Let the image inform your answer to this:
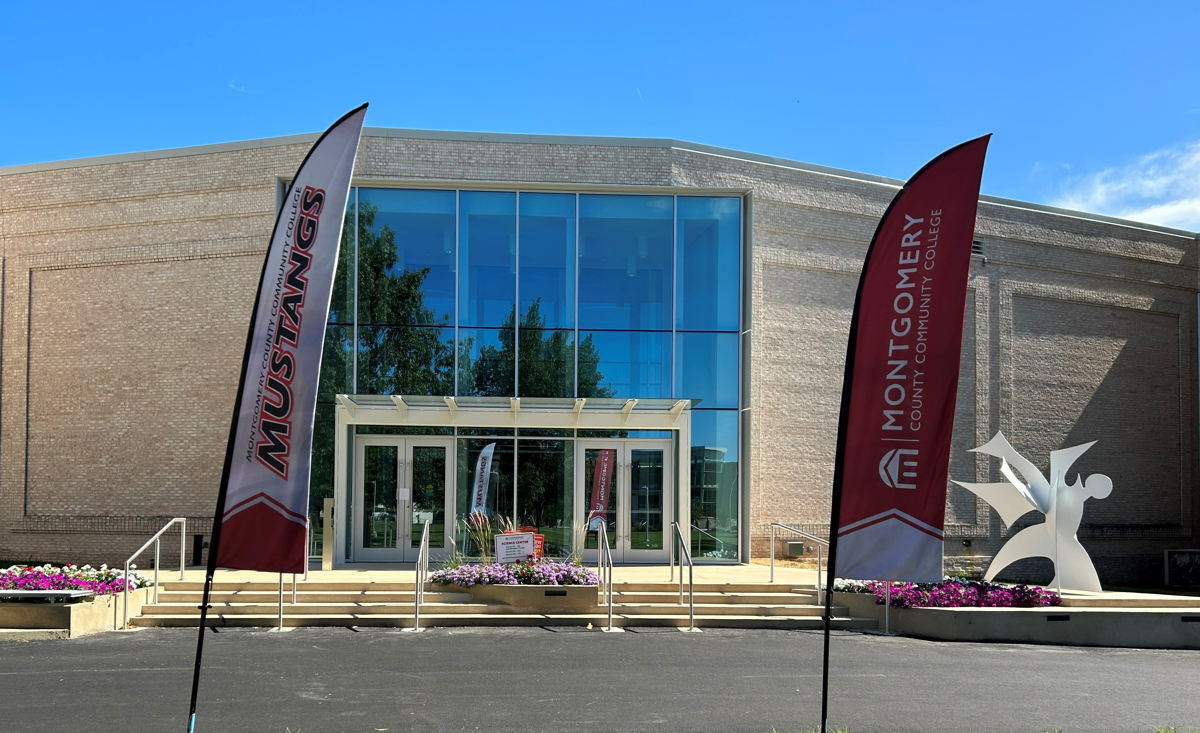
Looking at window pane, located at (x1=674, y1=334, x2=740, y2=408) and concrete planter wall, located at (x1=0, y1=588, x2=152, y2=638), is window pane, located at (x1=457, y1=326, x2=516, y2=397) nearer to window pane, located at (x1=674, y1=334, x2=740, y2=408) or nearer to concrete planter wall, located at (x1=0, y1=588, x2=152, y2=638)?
window pane, located at (x1=674, y1=334, x2=740, y2=408)

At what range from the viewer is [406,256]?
67.3 feet

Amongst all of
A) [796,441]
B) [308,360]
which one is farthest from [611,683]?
[796,441]

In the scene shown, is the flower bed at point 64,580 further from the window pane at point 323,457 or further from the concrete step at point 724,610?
the concrete step at point 724,610

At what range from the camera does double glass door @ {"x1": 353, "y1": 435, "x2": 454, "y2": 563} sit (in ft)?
64.1

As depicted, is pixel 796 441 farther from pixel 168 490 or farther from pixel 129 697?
→ pixel 129 697

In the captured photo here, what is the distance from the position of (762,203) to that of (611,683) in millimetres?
14746

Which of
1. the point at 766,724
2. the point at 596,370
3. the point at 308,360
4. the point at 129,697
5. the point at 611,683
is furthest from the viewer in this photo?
the point at 596,370

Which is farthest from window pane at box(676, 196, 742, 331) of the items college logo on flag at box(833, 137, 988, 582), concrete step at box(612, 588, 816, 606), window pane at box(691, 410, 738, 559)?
college logo on flag at box(833, 137, 988, 582)

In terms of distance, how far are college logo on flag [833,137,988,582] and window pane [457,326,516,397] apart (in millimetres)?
13705

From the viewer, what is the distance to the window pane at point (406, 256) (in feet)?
66.9

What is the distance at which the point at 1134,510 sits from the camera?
27016mm

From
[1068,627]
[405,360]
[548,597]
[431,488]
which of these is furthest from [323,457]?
[1068,627]

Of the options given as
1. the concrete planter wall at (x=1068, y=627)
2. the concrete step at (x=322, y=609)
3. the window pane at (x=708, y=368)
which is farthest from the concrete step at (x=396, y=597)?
the window pane at (x=708, y=368)

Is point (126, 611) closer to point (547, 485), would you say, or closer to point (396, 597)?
point (396, 597)
